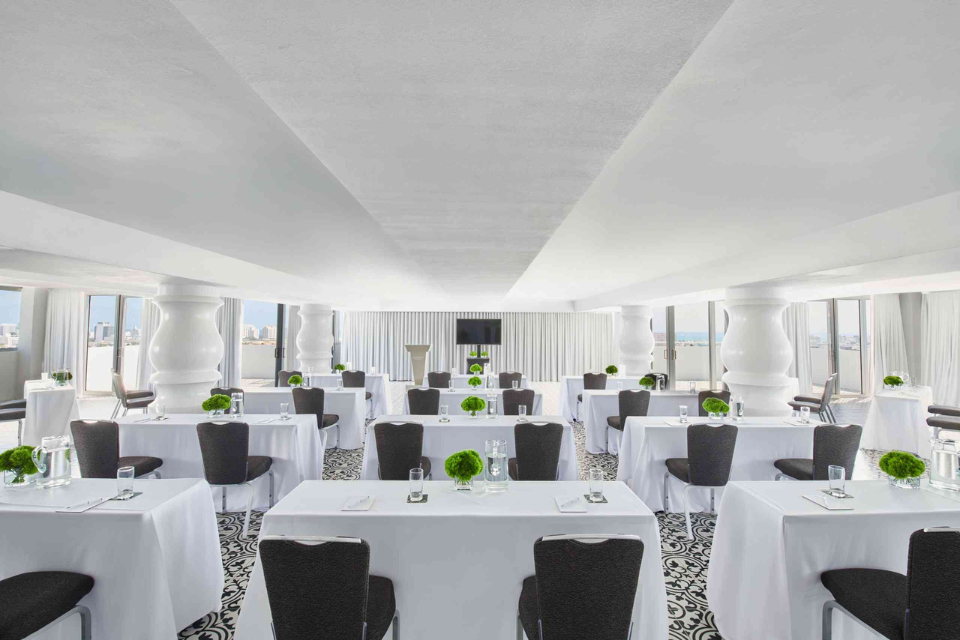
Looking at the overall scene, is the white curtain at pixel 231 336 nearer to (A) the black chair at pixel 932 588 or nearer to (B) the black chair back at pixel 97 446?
(B) the black chair back at pixel 97 446

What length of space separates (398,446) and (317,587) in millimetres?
1906

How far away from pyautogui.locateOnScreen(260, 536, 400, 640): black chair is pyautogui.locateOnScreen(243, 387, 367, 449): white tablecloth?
4653 mm

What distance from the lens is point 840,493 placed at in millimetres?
2303

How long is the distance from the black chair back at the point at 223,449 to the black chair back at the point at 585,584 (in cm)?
275

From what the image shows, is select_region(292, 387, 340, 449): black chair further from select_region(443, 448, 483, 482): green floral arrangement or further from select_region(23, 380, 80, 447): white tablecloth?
select_region(23, 380, 80, 447): white tablecloth

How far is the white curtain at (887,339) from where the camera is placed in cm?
866

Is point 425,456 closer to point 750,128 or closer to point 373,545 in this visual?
point 373,545

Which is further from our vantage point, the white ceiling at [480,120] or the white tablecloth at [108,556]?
the white tablecloth at [108,556]

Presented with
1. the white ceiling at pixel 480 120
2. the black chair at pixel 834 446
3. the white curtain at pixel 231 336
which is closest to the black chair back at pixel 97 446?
the white ceiling at pixel 480 120

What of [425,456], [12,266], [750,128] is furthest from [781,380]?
[12,266]

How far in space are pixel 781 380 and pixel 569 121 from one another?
17.5 ft

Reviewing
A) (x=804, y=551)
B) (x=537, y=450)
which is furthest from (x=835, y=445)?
(x=537, y=450)

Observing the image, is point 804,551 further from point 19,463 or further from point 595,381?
point 595,381

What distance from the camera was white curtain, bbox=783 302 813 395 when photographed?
1003 cm
